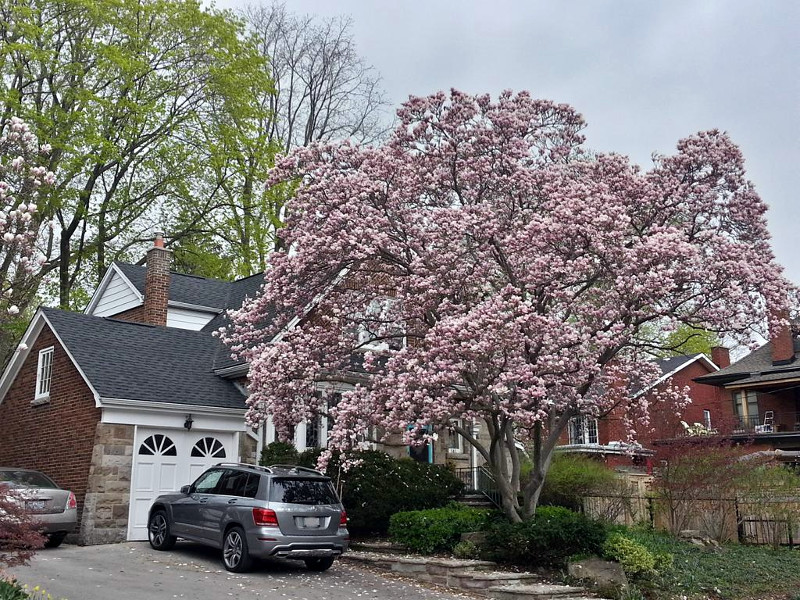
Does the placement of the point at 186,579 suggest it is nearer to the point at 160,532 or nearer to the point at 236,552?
the point at 236,552

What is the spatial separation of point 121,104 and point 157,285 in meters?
7.88

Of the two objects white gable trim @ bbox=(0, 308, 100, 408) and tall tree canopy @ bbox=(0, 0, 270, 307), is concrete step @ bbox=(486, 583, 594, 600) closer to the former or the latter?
white gable trim @ bbox=(0, 308, 100, 408)

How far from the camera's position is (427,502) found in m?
17.0

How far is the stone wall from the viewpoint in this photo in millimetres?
15758

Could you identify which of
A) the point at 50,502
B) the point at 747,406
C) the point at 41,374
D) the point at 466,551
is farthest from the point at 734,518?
the point at 747,406

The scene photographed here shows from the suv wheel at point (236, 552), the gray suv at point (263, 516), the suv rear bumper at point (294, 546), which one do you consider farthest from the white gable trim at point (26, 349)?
the suv rear bumper at point (294, 546)

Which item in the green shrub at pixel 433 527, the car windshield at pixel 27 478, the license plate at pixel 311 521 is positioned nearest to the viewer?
the license plate at pixel 311 521

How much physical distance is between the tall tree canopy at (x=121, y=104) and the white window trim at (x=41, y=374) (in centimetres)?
851

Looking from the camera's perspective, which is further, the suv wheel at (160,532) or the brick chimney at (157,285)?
the brick chimney at (157,285)

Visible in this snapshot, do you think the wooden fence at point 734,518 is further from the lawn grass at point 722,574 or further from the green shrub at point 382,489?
the green shrub at point 382,489

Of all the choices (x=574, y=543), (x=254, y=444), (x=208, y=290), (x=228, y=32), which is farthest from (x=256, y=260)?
(x=574, y=543)

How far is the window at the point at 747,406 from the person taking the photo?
36094 mm

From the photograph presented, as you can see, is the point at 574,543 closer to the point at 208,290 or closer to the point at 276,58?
the point at 208,290

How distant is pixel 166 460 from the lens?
17109 mm
